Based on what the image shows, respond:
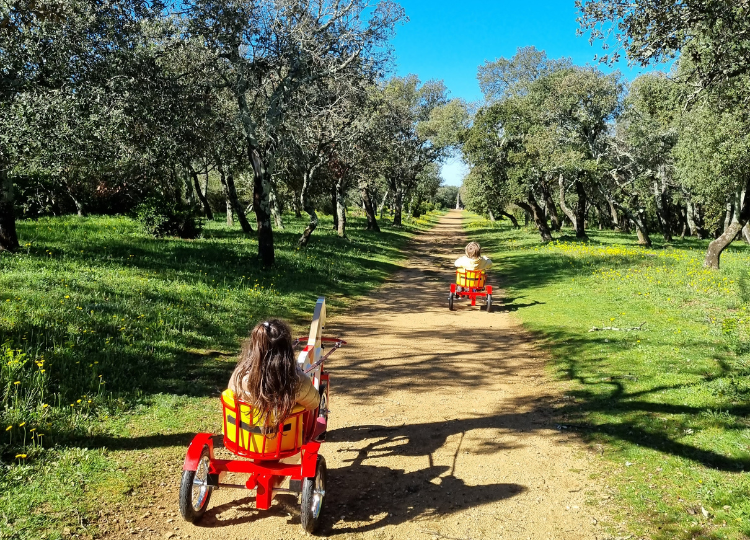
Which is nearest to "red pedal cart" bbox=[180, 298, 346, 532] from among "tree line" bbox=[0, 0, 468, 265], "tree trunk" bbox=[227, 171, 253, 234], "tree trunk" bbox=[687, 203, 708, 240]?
"tree line" bbox=[0, 0, 468, 265]

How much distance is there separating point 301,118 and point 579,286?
10574 millimetres

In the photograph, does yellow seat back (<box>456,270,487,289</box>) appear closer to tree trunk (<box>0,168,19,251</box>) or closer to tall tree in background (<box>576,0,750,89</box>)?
tall tree in background (<box>576,0,750,89</box>)

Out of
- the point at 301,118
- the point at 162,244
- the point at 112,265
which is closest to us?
the point at 112,265

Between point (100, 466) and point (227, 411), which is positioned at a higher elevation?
point (227, 411)

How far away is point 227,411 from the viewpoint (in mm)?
3756

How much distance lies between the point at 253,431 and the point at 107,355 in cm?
402

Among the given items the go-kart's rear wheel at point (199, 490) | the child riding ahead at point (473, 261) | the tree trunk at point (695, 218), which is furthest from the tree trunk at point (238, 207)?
the tree trunk at point (695, 218)

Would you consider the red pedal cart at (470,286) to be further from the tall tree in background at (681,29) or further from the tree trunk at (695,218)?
the tree trunk at (695,218)

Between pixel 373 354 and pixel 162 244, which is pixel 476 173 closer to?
pixel 162 244

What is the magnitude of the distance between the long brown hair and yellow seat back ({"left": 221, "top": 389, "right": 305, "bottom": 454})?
60mm

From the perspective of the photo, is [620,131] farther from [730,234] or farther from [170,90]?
[170,90]

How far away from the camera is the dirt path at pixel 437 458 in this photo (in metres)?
3.97

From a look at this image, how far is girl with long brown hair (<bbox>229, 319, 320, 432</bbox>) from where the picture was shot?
11.8ft

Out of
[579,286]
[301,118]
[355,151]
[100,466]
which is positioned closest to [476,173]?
[355,151]
